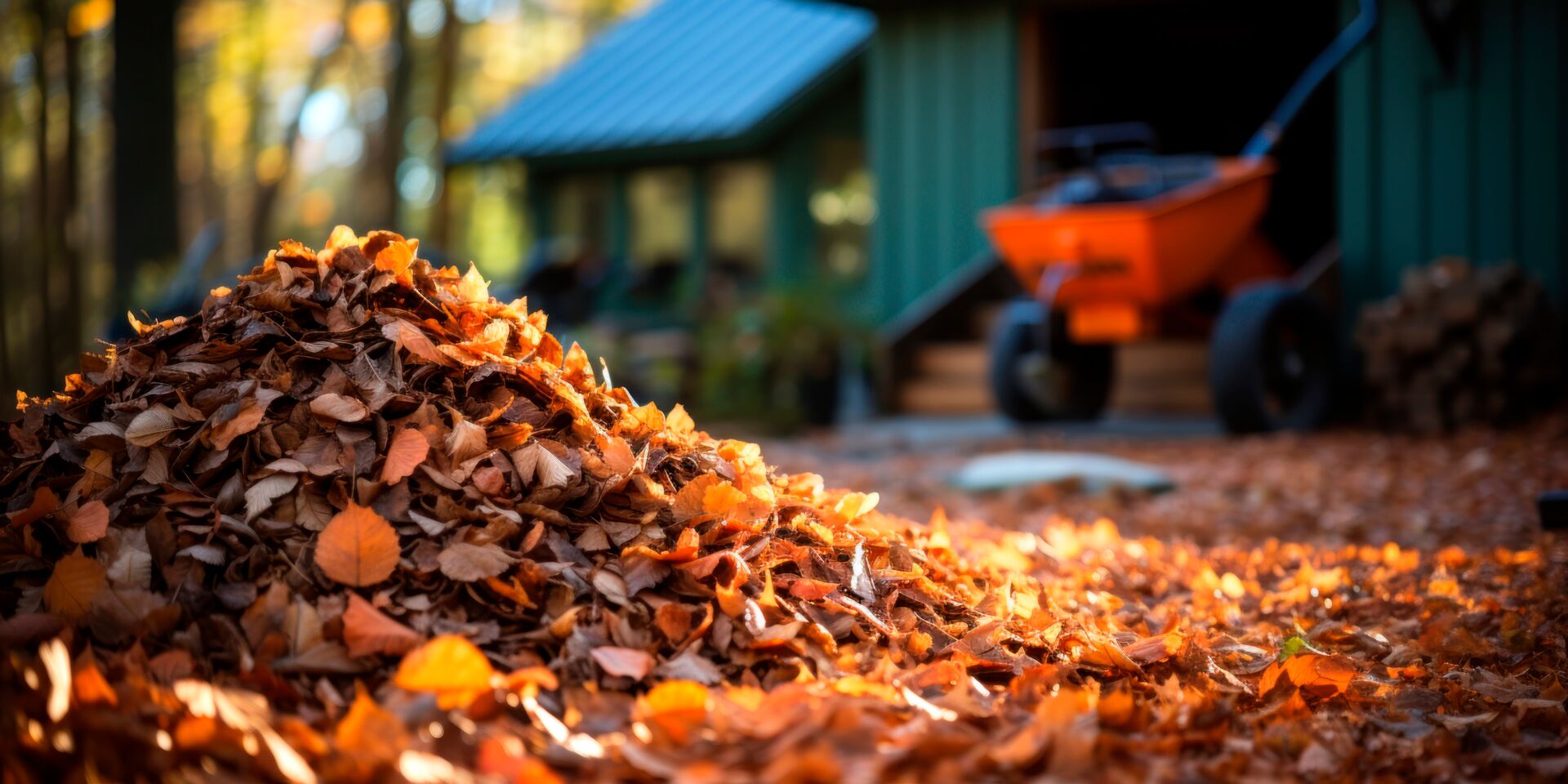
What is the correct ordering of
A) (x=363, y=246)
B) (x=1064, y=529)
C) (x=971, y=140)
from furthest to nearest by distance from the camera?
(x=971, y=140), (x=1064, y=529), (x=363, y=246)

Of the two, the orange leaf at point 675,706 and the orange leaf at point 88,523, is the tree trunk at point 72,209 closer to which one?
the orange leaf at point 88,523

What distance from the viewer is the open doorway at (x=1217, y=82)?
32.2ft

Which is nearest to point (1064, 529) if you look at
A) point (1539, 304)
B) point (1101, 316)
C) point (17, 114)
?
point (1101, 316)

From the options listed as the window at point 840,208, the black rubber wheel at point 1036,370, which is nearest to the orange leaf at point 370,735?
the black rubber wheel at point 1036,370

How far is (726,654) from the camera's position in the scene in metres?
1.86

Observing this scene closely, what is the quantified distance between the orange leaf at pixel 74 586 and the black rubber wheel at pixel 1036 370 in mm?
5516

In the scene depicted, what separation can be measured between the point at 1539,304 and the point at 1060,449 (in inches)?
97.4

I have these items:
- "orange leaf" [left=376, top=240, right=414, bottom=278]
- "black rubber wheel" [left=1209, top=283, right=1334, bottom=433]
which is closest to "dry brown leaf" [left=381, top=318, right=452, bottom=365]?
"orange leaf" [left=376, top=240, right=414, bottom=278]

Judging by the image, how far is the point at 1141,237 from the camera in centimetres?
606

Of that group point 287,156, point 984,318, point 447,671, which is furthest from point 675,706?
point 287,156

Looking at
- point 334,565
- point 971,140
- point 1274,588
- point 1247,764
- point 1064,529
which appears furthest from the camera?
point 971,140

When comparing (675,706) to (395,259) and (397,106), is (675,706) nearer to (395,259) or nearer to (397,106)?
(395,259)

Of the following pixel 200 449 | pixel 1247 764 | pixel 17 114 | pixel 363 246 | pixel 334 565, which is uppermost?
pixel 17 114

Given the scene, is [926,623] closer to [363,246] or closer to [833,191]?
[363,246]
